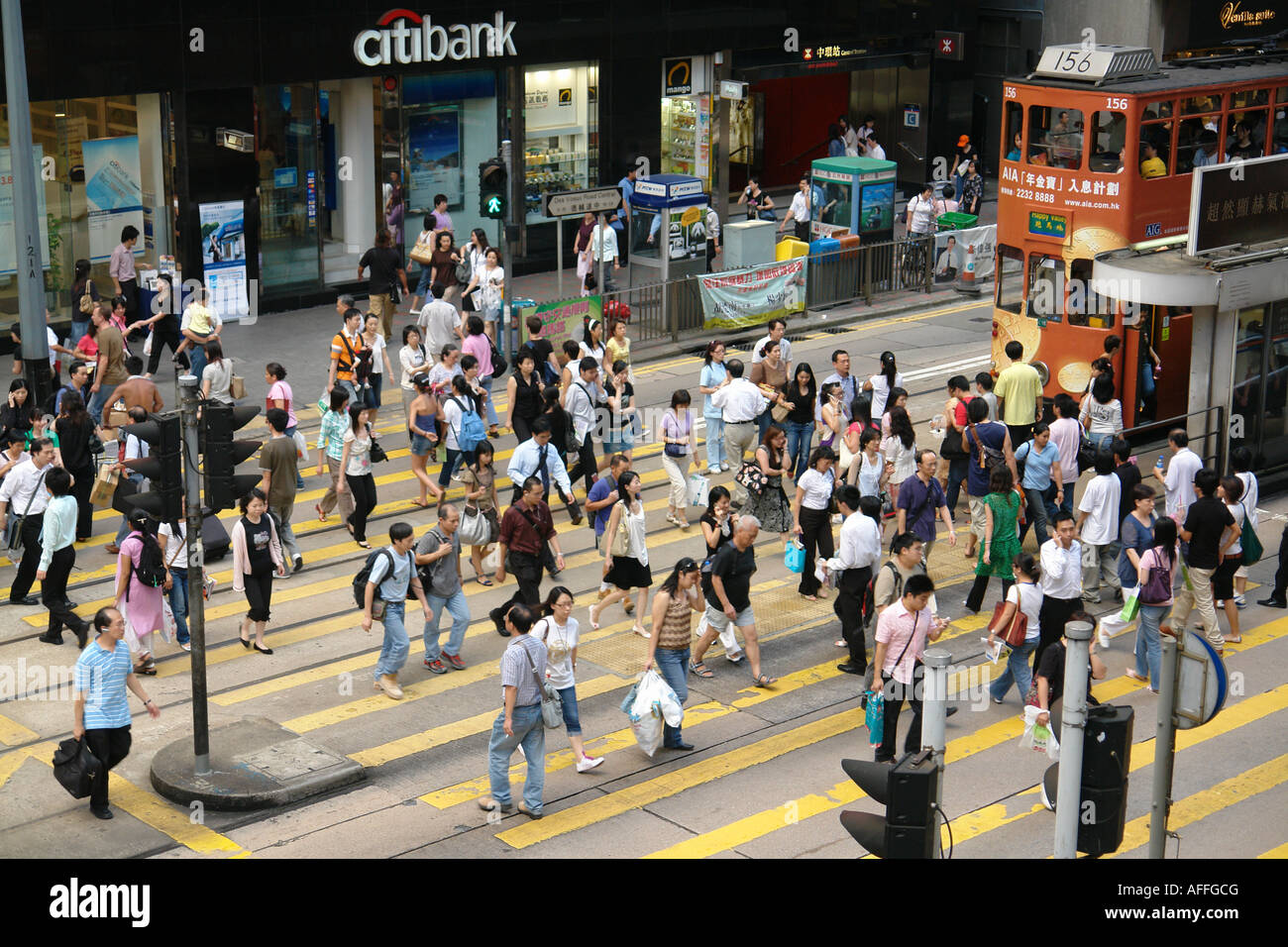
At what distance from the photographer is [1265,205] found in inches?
764

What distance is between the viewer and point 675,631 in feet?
42.9

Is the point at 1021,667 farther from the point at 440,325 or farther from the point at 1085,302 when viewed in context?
the point at 440,325

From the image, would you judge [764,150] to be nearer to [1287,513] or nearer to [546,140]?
[546,140]

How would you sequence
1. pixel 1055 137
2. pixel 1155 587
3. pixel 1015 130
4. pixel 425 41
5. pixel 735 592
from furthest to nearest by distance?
pixel 425 41 → pixel 1015 130 → pixel 1055 137 → pixel 735 592 → pixel 1155 587

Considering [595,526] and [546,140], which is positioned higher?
[546,140]

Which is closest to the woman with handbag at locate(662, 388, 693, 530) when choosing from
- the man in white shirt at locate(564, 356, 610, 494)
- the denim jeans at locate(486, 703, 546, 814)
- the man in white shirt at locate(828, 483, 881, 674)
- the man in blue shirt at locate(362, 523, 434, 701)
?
the man in white shirt at locate(564, 356, 610, 494)

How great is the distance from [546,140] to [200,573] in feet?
63.8

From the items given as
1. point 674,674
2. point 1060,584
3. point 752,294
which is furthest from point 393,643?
point 752,294

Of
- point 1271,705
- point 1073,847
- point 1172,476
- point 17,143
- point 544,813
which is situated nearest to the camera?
point 1073,847

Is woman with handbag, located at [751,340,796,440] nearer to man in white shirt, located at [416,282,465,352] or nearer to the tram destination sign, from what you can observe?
man in white shirt, located at [416,282,465,352]

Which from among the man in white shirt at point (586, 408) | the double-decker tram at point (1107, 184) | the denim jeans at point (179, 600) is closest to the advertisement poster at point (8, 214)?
the man in white shirt at point (586, 408)

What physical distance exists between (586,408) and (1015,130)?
673 cm
